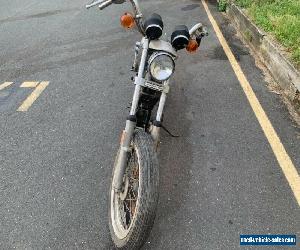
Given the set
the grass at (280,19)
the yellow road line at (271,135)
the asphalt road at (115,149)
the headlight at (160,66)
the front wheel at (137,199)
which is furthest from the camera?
the grass at (280,19)

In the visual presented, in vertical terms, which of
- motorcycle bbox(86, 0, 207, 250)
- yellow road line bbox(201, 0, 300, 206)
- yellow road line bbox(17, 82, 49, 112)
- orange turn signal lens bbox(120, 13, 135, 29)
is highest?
orange turn signal lens bbox(120, 13, 135, 29)

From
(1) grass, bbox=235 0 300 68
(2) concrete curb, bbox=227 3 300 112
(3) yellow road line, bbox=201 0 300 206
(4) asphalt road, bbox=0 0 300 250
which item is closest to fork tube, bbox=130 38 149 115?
(4) asphalt road, bbox=0 0 300 250

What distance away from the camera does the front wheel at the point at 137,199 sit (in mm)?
2746

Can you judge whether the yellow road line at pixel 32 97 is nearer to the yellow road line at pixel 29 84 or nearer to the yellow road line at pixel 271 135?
the yellow road line at pixel 29 84

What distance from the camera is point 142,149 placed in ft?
9.46

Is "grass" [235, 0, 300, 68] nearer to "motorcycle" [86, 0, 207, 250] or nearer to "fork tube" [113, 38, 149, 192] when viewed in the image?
"motorcycle" [86, 0, 207, 250]

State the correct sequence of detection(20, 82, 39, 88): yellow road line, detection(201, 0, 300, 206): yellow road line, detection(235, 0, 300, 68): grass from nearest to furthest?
detection(201, 0, 300, 206): yellow road line < detection(235, 0, 300, 68): grass < detection(20, 82, 39, 88): yellow road line

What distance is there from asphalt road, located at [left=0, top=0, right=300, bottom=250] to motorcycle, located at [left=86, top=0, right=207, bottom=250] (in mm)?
318

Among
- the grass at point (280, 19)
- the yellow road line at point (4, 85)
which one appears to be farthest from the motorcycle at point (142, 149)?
the yellow road line at point (4, 85)

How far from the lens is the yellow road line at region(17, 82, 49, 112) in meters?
5.44

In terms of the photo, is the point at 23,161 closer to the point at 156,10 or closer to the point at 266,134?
the point at 266,134

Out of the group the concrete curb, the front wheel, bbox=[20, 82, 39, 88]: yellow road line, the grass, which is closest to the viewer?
the front wheel

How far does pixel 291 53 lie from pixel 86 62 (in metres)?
3.66

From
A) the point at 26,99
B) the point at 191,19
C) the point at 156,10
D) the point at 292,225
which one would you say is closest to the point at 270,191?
the point at 292,225
